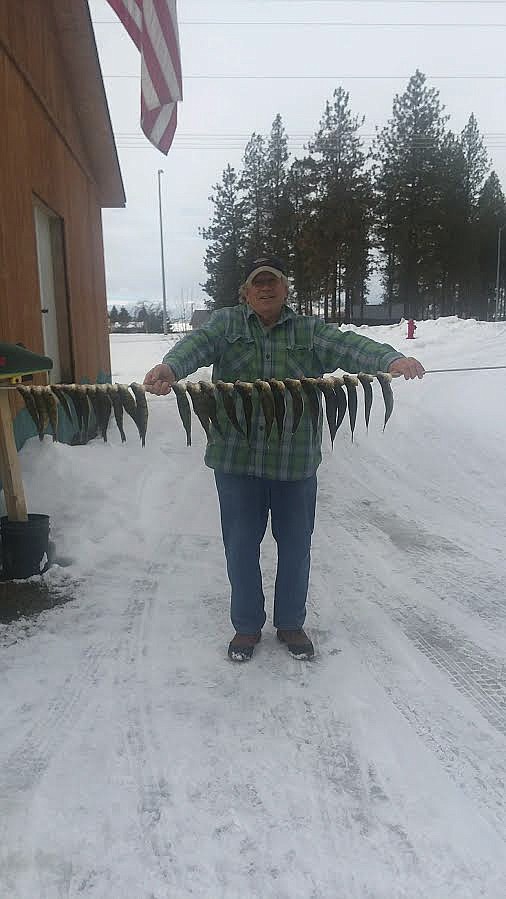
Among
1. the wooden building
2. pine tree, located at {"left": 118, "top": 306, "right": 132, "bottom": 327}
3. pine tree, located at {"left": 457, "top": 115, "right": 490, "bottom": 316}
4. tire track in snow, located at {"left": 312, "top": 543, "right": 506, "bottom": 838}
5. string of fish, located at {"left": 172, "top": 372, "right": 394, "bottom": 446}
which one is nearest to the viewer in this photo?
tire track in snow, located at {"left": 312, "top": 543, "right": 506, "bottom": 838}

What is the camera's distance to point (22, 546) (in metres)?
3.61

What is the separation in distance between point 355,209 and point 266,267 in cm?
3826

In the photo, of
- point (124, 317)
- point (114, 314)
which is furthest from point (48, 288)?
point (114, 314)

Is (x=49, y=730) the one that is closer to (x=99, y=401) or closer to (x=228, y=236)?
(x=99, y=401)

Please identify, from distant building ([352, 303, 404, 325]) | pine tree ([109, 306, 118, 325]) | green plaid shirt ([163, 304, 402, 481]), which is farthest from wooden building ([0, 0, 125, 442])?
pine tree ([109, 306, 118, 325])

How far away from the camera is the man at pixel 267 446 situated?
9.02ft

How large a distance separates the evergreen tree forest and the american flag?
28.6 m

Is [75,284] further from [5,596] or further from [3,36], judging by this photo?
[5,596]

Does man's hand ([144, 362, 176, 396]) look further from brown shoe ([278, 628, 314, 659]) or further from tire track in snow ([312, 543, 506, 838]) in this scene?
tire track in snow ([312, 543, 506, 838])

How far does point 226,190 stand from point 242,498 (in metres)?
48.0

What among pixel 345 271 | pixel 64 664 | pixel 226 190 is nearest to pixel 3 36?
pixel 64 664

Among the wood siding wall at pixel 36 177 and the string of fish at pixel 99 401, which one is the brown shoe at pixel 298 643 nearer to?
the string of fish at pixel 99 401

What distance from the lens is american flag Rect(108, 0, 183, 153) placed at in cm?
613

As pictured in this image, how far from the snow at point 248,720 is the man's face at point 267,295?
155 centimetres
